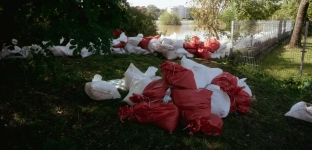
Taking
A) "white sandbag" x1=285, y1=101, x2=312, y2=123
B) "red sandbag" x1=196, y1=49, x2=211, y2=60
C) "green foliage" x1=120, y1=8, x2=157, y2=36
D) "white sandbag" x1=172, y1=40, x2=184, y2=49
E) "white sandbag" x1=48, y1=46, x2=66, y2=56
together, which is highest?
"green foliage" x1=120, y1=8, x2=157, y2=36

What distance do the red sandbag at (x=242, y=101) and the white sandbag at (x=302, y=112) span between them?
0.56m

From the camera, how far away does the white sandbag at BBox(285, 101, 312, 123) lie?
2.99 meters

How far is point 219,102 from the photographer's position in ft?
9.48

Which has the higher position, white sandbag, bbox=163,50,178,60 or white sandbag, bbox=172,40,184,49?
white sandbag, bbox=172,40,184,49

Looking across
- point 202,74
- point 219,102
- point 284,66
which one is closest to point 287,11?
point 284,66

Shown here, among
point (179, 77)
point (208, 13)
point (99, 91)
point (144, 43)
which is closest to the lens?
point (179, 77)

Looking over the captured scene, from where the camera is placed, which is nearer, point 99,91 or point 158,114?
point 158,114

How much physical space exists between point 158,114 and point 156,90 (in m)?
0.29

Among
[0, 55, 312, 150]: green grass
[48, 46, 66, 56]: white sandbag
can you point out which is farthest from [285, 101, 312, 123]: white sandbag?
[48, 46, 66, 56]: white sandbag

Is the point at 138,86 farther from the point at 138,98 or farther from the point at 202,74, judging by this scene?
the point at 202,74

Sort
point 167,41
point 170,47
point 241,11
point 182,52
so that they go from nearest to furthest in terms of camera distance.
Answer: point 170,47 → point 167,41 → point 182,52 → point 241,11

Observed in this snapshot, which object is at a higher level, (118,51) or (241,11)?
(241,11)

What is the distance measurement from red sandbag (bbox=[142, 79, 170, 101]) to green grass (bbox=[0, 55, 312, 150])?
0.32 metres

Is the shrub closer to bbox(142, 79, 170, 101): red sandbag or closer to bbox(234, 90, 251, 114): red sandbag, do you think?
bbox(234, 90, 251, 114): red sandbag
